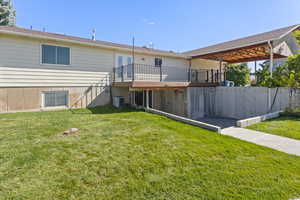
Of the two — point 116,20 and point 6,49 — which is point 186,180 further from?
point 116,20

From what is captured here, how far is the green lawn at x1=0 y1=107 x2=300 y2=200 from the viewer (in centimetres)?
229

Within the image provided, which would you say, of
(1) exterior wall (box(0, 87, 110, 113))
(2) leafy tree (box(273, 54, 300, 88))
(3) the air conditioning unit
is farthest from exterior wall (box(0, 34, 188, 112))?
(2) leafy tree (box(273, 54, 300, 88))

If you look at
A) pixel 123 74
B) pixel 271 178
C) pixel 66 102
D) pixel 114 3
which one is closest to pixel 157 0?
pixel 114 3

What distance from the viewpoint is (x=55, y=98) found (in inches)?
333

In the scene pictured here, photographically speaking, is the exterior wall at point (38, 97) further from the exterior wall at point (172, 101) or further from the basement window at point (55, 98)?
the exterior wall at point (172, 101)

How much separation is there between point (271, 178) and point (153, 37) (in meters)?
14.5

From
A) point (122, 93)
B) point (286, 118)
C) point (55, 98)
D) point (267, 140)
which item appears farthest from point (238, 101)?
point (55, 98)

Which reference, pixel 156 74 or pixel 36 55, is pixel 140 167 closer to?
pixel 36 55

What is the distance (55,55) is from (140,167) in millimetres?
7993

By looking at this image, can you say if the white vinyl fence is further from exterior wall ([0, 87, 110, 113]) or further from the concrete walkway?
exterior wall ([0, 87, 110, 113])

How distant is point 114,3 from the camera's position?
11.0 m

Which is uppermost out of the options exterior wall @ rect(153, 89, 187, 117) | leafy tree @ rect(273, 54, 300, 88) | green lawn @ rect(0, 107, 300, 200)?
leafy tree @ rect(273, 54, 300, 88)

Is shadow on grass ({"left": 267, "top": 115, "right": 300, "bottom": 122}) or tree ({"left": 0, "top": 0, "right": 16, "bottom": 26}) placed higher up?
tree ({"left": 0, "top": 0, "right": 16, "bottom": 26})

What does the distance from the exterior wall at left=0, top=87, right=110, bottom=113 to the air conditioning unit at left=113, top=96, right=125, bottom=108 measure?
47 cm
